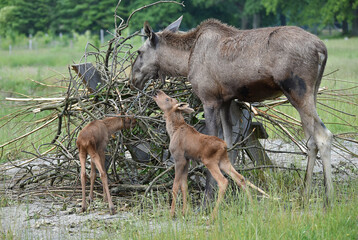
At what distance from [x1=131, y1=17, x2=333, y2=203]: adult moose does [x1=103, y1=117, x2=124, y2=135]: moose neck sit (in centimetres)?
76

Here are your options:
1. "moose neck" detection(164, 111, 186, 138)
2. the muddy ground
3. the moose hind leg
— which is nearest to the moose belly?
the moose hind leg

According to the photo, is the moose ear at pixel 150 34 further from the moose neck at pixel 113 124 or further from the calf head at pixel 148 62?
the moose neck at pixel 113 124

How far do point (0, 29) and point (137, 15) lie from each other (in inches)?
443

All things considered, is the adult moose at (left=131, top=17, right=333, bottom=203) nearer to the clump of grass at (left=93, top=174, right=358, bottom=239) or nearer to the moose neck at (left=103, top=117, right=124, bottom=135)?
the clump of grass at (left=93, top=174, right=358, bottom=239)

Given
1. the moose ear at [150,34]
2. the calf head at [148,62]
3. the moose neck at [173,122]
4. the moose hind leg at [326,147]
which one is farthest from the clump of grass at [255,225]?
the moose ear at [150,34]

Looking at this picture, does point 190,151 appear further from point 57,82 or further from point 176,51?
point 57,82

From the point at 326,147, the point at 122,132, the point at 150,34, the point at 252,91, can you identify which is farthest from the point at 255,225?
the point at 150,34

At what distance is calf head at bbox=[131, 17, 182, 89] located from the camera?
676cm

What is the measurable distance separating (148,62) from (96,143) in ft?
4.20

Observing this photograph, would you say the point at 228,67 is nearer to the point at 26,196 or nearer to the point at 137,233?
the point at 137,233

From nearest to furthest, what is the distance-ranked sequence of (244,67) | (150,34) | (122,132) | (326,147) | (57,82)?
(326,147), (244,67), (150,34), (122,132), (57,82)

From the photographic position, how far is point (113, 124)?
247 inches

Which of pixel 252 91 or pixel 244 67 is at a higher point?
pixel 244 67


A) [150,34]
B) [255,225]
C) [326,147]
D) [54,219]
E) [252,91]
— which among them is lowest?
[54,219]
